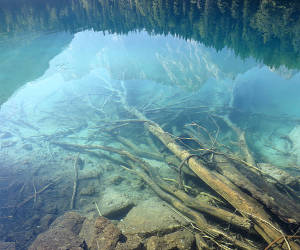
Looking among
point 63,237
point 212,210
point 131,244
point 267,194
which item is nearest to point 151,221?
point 131,244

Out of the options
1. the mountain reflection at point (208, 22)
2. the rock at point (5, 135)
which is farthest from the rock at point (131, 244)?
the rock at point (5, 135)

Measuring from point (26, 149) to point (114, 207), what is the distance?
7742mm

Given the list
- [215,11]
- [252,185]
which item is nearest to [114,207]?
[252,185]

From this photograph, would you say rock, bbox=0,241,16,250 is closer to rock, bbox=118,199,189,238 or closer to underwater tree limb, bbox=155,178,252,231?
rock, bbox=118,199,189,238

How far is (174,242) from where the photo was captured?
2.92 metres

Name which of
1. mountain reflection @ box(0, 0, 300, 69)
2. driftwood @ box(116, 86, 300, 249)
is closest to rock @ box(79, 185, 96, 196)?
driftwood @ box(116, 86, 300, 249)

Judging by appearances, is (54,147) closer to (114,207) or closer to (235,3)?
(114,207)

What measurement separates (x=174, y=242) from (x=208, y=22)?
62.6 ft

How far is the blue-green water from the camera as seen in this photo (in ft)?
20.0

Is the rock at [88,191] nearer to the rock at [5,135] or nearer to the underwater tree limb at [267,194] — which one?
the underwater tree limb at [267,194]

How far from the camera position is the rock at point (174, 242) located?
9.37 feet

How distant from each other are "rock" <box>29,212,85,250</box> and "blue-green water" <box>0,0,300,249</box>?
0.76 meters

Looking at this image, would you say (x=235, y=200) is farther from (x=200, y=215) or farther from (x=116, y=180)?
(x=116, y=180)

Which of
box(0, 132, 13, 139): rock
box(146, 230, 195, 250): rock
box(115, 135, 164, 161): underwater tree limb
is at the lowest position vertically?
box(0, 132, 13, 139): rock
